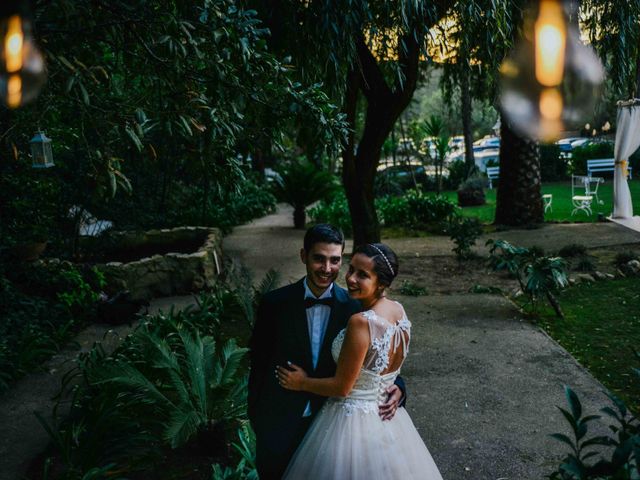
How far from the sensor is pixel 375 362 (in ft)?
10.2

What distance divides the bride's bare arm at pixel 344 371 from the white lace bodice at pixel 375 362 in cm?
5

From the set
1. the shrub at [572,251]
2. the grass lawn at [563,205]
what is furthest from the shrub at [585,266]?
the grass lawn at [563,205]

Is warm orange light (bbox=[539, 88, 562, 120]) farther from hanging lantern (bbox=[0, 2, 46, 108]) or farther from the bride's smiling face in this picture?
hanging lantern (bbox=[0, 2, 46, 108])

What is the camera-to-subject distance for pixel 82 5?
4.15 meters

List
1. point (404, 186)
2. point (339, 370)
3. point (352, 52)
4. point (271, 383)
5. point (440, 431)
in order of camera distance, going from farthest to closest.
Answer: point (404, 186) < point (352, 52) < point (440, 431) < point (271, 383) < point (339, 370)

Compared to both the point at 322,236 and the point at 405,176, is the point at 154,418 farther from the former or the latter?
the point at 405,176

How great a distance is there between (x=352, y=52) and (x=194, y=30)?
1966 millimetres

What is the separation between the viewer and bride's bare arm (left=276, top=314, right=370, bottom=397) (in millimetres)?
2982

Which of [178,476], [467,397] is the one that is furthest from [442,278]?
[178,476]

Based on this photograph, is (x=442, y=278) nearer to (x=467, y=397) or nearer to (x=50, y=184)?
(x=467, y=397)

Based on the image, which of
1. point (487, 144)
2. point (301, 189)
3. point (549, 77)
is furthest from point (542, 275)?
point (487, 144)

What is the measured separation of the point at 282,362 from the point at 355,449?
0.54 meters

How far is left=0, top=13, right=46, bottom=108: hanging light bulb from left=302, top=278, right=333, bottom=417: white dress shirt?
1.60 metres

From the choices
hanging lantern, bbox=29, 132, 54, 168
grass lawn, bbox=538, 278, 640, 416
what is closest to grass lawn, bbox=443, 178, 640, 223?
grass lawn, bbox=538, 278, 640, 416
